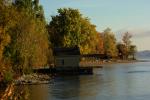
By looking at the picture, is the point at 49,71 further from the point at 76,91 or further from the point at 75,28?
the point at 75,28

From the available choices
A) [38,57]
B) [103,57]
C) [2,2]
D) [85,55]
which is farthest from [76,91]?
[103,57]

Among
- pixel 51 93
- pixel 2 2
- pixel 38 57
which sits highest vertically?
pixel 2 2

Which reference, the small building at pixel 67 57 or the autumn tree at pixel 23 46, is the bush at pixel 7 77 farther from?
the small building at pixel 67 57

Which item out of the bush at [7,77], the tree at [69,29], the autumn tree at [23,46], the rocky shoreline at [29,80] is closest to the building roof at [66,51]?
the autumn tree at [23,46]

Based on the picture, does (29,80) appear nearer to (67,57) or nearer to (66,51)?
(67,57)

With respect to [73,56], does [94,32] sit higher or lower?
higher

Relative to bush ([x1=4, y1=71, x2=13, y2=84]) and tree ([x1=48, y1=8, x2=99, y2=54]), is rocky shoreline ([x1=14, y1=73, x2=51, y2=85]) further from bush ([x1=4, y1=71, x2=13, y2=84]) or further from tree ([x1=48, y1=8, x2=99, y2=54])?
tree ([x1=48, y1=8, x2=99, y2=54])

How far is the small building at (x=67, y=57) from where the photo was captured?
10044cm

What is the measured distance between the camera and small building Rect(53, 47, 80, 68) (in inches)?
3954

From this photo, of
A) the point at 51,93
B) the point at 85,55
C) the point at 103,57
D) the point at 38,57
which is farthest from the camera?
the point at 103,57

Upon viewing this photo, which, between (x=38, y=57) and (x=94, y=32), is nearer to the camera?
(x=38, y=57)

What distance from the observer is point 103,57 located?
191m

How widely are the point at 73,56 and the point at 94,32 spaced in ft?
205

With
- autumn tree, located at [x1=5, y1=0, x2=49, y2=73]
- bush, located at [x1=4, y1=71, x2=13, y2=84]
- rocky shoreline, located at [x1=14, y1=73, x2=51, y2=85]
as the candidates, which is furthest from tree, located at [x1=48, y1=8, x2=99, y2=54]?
bush, located at [x1=4, y1=71, x2=13, y2=84]
